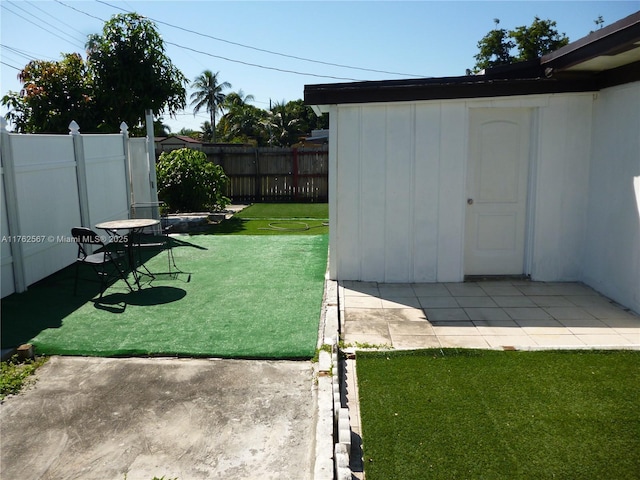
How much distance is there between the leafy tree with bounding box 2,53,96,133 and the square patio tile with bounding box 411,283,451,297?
8489mm

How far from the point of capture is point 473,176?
722cm

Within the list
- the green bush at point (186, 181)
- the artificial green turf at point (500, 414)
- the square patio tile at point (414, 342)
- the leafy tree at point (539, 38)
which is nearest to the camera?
the artificial green turf at point (500, 414)

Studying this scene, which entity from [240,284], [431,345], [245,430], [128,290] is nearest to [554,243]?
[431,345]

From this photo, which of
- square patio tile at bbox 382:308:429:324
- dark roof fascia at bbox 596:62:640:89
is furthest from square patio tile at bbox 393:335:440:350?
dark roof fascia at bbox 596:62:640:89

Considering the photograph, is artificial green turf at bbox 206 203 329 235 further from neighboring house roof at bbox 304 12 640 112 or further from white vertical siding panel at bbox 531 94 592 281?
white vertical siding panel at bbox 531 94 592 281

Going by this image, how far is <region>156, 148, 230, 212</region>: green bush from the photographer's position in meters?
13.5

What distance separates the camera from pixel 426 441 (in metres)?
3.49

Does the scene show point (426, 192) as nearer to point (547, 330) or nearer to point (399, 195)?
point (399, 195)

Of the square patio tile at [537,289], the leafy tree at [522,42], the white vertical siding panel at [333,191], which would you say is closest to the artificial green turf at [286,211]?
the white vertical siding panel at [333,191]

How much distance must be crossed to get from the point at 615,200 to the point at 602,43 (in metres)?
1.96

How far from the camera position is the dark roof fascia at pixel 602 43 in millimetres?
4770

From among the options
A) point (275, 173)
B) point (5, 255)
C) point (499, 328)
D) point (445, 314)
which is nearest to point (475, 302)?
point (445, 314)

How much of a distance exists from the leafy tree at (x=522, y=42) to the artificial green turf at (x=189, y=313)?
25860mm

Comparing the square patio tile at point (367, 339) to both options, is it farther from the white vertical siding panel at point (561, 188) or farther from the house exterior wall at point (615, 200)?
the white vertical siding panel at point (561, 188)
